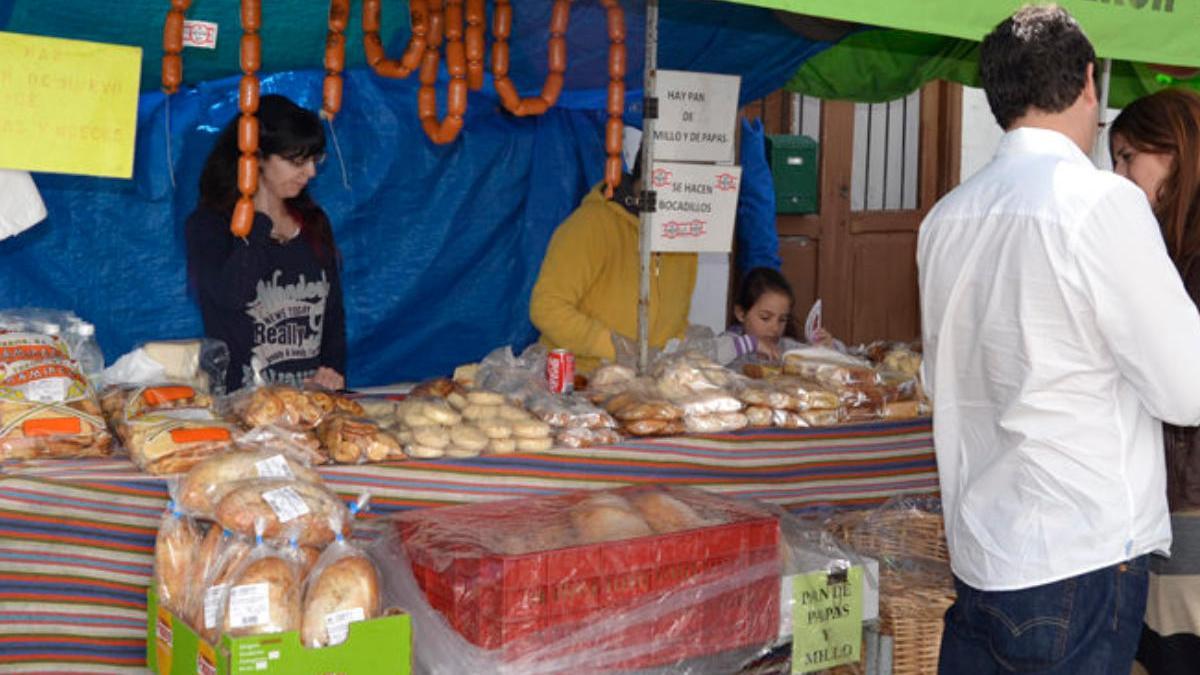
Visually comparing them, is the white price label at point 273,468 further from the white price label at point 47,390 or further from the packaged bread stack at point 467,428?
the white price label at point 47,390

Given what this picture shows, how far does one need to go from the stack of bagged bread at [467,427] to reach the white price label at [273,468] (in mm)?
410

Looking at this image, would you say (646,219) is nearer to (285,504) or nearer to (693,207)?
(693,207)

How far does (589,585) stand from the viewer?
2484 mm

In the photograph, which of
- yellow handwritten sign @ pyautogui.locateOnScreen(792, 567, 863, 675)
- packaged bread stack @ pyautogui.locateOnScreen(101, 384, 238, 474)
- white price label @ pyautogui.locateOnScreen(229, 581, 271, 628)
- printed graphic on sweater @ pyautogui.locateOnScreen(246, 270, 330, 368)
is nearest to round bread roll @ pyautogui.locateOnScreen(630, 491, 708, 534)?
yellow handwritten sign @ pyautogui.locateOnScreen(792, 567, 863, 675)

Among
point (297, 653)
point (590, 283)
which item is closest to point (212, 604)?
point (297, 653)

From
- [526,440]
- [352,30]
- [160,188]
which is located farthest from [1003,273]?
[160,188]

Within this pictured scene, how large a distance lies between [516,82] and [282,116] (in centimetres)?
129

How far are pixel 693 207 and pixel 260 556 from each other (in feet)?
6.52

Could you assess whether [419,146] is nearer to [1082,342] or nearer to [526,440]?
[526,440]

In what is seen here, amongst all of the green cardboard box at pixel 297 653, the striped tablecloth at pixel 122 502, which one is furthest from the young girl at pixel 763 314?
the green cardboard box at pixel 297 653

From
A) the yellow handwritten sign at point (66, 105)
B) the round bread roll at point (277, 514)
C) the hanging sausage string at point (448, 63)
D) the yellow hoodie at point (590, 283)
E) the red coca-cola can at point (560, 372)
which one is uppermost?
the hanging sausage string at point (448, 63)

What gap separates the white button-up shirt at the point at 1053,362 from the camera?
6.81 feet

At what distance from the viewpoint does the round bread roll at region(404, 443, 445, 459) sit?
2.97 m

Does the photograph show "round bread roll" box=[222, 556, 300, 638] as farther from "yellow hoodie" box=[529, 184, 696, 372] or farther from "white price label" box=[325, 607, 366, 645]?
"yellow hoodie" box=[529, 184, 696, 372]
